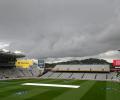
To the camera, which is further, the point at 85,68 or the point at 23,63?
the point at 85,68

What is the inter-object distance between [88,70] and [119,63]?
14.7m

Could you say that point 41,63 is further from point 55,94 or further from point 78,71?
point 55,94

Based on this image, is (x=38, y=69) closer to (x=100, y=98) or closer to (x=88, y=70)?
(x=88, y=70)

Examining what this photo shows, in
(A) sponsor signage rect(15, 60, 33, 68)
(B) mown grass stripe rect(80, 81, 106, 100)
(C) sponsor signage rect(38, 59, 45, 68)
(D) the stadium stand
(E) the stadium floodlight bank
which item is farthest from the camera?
(C) sponsor signage rect(38, 59, 45, 68)

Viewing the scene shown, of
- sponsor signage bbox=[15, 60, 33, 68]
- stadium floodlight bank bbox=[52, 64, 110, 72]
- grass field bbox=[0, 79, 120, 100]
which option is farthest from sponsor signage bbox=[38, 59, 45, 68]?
grass field bbox=[0, 79, 120, 100]

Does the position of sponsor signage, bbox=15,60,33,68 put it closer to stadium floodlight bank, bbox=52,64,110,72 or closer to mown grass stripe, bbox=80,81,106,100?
stadium floodlight bank, bbox=52,64,110,72

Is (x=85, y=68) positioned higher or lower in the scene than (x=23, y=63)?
lower

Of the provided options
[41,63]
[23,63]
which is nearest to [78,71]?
[41,63]

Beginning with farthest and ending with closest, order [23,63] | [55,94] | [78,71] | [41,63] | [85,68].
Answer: [41,63], [85,68], [78,71], [23,63], [55,94]

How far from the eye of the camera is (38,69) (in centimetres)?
10631

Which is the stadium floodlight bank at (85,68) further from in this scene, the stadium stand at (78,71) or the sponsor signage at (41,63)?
the sponsor signage at (41,63)

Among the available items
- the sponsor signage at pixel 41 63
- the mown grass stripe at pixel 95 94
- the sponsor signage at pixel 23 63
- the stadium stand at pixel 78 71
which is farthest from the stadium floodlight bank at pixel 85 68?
the mown grass stripe at pixel 95 94

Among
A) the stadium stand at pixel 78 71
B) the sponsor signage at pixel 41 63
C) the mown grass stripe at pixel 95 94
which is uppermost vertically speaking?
the sponsor signage at pixel 41 63

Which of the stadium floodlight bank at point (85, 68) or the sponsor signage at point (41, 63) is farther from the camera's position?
the sponsor signage at point (41, 63)
